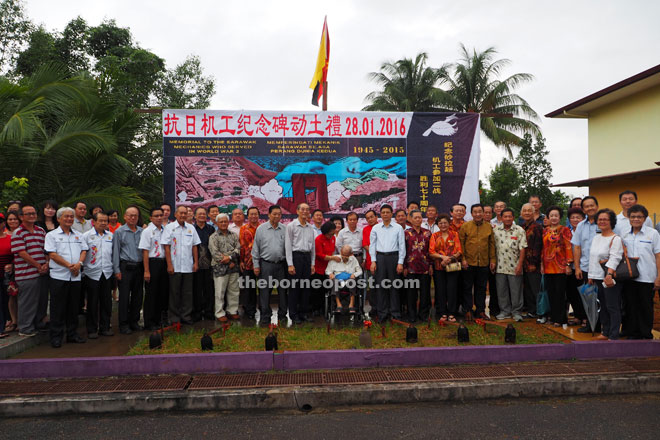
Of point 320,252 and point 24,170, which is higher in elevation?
point 24,170

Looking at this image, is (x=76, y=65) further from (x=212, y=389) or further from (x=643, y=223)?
(x=643, y=223)

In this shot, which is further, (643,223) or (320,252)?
(320,252)

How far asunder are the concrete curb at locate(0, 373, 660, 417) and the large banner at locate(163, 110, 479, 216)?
4735 mm

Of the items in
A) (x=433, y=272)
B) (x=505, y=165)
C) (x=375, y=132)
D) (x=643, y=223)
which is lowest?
(x=433, y=272)

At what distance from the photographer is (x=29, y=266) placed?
15.8ft

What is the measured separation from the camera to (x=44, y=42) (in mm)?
14117

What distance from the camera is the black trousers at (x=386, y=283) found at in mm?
5613

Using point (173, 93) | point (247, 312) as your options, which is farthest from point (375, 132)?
point (173, 93)

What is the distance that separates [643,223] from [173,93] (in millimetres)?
16092

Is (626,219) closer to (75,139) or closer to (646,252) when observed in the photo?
(646,252)

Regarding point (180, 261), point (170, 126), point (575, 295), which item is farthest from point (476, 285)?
point (170, 126)

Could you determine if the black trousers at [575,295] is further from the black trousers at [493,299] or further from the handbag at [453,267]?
Answer: the handbag at [453,267]

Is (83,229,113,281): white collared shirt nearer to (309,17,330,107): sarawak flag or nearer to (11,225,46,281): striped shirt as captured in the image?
(11,225,46,281): striped shirt

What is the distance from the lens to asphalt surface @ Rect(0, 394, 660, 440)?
3.03m
